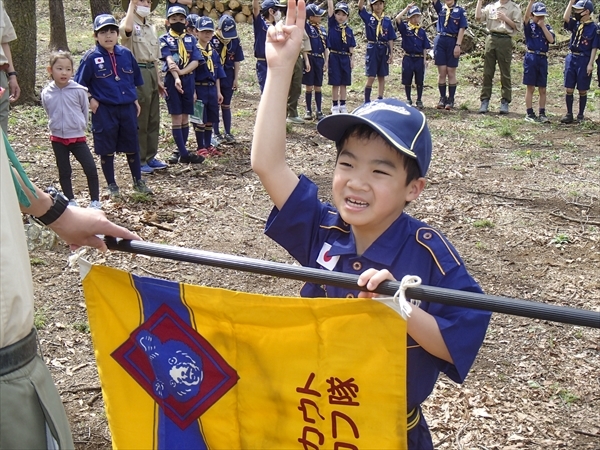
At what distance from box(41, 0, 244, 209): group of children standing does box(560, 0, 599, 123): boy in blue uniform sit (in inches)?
239

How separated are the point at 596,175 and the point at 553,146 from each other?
1886mm

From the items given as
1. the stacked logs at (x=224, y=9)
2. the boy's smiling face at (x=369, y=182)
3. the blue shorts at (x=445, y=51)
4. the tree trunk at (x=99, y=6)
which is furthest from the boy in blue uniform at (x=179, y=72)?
the stacked logs at (x=224, y=9)

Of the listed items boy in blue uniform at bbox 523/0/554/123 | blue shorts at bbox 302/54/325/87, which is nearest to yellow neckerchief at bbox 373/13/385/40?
blue shorts at bbox 302/54/325/87

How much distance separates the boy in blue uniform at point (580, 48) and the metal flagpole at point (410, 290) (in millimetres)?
11789

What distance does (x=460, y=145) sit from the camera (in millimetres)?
10586

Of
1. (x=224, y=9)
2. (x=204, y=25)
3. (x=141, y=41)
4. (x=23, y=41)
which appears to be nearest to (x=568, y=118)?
(x=204, y=25)

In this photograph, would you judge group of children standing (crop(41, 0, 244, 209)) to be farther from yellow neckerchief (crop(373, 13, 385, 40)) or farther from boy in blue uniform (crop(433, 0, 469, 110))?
boy in blue uniform (crop(433, 0, 469, 110))

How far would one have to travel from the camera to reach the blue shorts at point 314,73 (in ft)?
41.3

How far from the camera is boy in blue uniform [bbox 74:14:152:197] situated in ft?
23.7

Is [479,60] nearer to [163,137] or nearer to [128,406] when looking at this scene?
[163,137]

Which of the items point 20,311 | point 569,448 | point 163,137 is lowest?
point 569,448

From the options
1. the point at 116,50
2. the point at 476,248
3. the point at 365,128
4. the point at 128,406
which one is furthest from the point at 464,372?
the point at 116,50

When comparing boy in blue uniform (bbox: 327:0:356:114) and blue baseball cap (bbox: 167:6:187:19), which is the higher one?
blue baseball cap (bbox: 167:6:187:19)

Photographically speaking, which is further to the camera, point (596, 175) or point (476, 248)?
point (596, 175)
